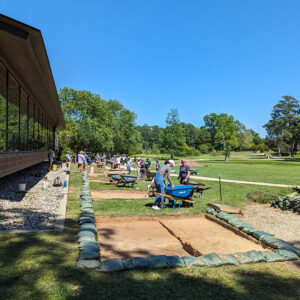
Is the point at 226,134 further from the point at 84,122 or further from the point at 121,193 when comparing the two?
the point at 121,193

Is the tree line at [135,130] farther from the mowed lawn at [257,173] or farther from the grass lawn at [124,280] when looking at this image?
the grass lawn at [124,280]

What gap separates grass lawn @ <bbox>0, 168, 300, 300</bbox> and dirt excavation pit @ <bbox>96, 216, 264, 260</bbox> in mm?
1149

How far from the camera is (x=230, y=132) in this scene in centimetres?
7625

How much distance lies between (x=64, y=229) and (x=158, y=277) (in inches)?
114

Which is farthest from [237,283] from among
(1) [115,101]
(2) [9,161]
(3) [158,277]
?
(1) [115,101]

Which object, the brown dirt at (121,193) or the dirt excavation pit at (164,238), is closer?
the dirt excavation pit at (164,238)

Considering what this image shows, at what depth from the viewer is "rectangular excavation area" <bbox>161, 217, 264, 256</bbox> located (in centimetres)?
581

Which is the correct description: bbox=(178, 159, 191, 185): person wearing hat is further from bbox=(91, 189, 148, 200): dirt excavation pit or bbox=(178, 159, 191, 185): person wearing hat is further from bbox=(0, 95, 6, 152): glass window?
bbox=(0, 95, 6, 152): glass window

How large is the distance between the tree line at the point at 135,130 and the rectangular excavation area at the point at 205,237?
31138mm

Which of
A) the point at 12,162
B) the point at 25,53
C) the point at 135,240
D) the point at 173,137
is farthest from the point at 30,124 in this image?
the point at 173,137

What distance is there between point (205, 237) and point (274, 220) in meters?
3.83

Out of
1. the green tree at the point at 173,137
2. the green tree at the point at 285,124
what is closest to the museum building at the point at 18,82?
the green tree at the point at 173,137

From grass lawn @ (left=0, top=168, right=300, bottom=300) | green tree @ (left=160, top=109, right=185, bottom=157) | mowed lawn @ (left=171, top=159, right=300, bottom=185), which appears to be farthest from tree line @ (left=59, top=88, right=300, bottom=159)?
grass lawn @ (left=0, top=168, right=300, bottom=300)

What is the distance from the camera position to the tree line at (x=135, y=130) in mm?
44472
